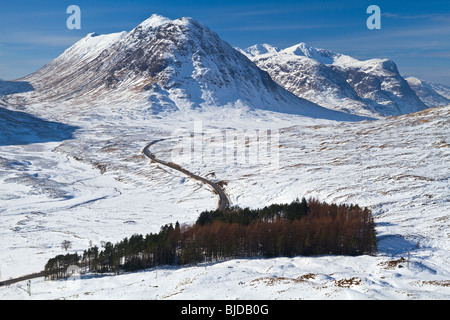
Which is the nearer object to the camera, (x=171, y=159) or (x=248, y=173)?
(x=248, y=173)

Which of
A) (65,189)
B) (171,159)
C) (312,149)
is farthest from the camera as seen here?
(171,159)

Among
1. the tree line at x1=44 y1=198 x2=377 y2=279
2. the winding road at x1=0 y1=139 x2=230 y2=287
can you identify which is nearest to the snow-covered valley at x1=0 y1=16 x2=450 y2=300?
the winding road at x1=0 y1=139 x2=230 y2=287

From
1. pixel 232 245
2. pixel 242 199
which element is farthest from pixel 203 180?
pixel 232 245

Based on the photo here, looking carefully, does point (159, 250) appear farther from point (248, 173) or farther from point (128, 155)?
point (128, 155)

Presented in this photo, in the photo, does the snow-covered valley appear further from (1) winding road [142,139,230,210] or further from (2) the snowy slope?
(1) winding road [142,139,230,210]

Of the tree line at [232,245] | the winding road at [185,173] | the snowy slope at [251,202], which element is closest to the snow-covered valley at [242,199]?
the snowy slope at [251,202]

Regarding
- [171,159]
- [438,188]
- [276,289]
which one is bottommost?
[276,289]

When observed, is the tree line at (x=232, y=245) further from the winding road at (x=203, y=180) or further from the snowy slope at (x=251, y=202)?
the winding road at (x=203, y=180)
